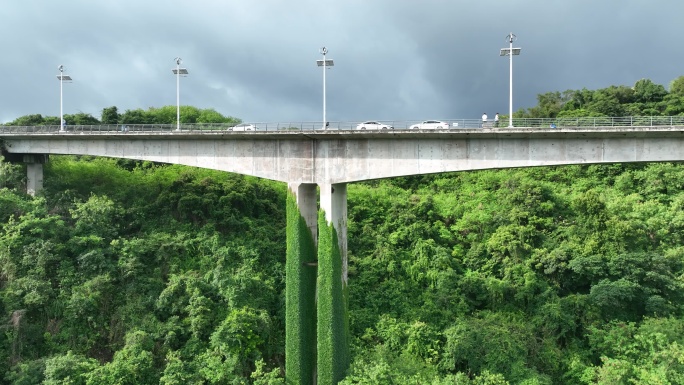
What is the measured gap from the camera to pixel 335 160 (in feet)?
73.9

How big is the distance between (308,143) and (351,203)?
1104 cm

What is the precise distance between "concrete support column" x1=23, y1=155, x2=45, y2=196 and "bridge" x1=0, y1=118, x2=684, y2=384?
14412mm

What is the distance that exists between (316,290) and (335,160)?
690 centimetres

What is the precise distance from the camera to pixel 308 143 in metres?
22.9

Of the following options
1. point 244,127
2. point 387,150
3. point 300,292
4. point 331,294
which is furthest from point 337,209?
point 244,127

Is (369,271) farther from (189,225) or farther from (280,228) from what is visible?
(189,225)

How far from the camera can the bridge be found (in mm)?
18719

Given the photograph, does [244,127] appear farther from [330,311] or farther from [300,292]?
[330,311]

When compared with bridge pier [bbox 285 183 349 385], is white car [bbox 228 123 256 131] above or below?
above

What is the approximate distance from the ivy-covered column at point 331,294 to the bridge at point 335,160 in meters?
0.05

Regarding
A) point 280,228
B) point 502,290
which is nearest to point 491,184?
point 502,290

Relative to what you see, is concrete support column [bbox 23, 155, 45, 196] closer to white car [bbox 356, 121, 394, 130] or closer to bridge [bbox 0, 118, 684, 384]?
bridge [bbox 0, 118, 684, 384]

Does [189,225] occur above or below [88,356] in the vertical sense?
above

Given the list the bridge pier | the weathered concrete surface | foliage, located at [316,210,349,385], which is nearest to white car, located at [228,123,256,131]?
the weathered concrete surface
